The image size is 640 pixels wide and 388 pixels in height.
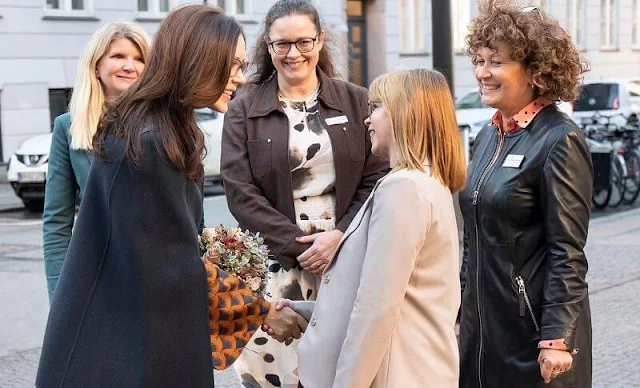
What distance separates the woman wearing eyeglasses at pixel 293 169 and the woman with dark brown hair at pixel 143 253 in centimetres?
149

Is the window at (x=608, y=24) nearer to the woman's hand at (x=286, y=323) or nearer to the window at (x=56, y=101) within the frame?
the window at (x=56, y=101)

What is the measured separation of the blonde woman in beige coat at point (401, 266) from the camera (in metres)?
3.06

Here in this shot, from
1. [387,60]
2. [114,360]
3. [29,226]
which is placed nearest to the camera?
[114,360]

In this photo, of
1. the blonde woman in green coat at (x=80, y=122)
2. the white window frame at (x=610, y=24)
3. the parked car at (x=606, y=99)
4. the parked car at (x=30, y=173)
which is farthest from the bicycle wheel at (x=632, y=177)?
the white window frame at (x=610, y=24)

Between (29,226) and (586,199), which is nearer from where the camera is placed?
(586,199)

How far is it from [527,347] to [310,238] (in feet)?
3.71

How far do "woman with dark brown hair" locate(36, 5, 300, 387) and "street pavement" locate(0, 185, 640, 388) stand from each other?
3674mm

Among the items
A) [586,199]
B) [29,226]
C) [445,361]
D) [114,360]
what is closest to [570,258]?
[586,199]

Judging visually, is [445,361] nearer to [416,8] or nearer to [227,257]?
[227,257]

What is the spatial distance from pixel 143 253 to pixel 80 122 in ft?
4.49

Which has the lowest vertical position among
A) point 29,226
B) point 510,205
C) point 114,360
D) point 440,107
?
point 29,226

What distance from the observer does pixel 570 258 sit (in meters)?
3.46

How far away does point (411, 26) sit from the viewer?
31.3 metres

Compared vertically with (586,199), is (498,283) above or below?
below
